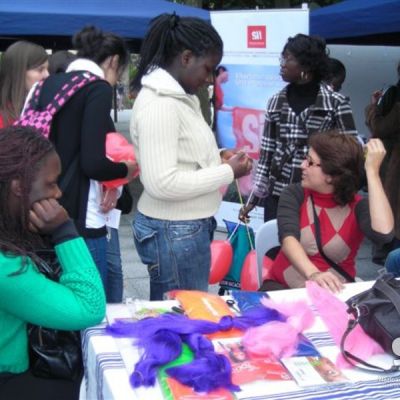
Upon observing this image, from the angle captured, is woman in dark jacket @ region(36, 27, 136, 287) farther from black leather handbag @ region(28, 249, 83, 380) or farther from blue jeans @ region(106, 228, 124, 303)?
black leather handbag @ region(28, 249, 83, 380)

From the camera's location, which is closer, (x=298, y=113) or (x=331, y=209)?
(x=331, y=209)

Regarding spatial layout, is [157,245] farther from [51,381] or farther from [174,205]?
[51,381]

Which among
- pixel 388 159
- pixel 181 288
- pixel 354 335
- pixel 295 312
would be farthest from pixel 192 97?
pixel 388 159

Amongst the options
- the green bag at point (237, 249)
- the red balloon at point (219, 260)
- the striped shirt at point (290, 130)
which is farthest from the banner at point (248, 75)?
the red balloon at point (219, 260)

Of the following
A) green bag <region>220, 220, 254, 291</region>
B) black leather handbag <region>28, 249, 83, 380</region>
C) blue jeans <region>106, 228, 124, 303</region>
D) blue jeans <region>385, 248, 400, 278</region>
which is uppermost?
black leather handbag <region>28, 249, 83, 380</region>

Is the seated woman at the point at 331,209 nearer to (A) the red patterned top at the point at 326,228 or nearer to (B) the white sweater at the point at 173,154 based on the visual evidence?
(A) the red patterned top at the point at 326,228

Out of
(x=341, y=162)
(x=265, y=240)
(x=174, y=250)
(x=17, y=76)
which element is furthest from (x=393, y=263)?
(x=17, y=76)

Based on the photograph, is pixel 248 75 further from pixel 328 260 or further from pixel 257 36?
pixel 328 260

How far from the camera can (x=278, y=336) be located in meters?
1.56

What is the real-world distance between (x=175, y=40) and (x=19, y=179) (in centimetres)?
85

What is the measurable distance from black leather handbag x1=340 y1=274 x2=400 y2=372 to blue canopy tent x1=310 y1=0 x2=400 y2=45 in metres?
4.70

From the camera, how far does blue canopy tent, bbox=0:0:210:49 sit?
21.4ft

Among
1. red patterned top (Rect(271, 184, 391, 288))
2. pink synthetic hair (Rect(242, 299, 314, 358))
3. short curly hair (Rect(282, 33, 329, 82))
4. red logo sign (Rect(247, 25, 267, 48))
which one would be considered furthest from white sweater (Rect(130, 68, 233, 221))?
red logo sign (Rect(247, 25, 267, 48))

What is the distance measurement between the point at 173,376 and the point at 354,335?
501 mm
